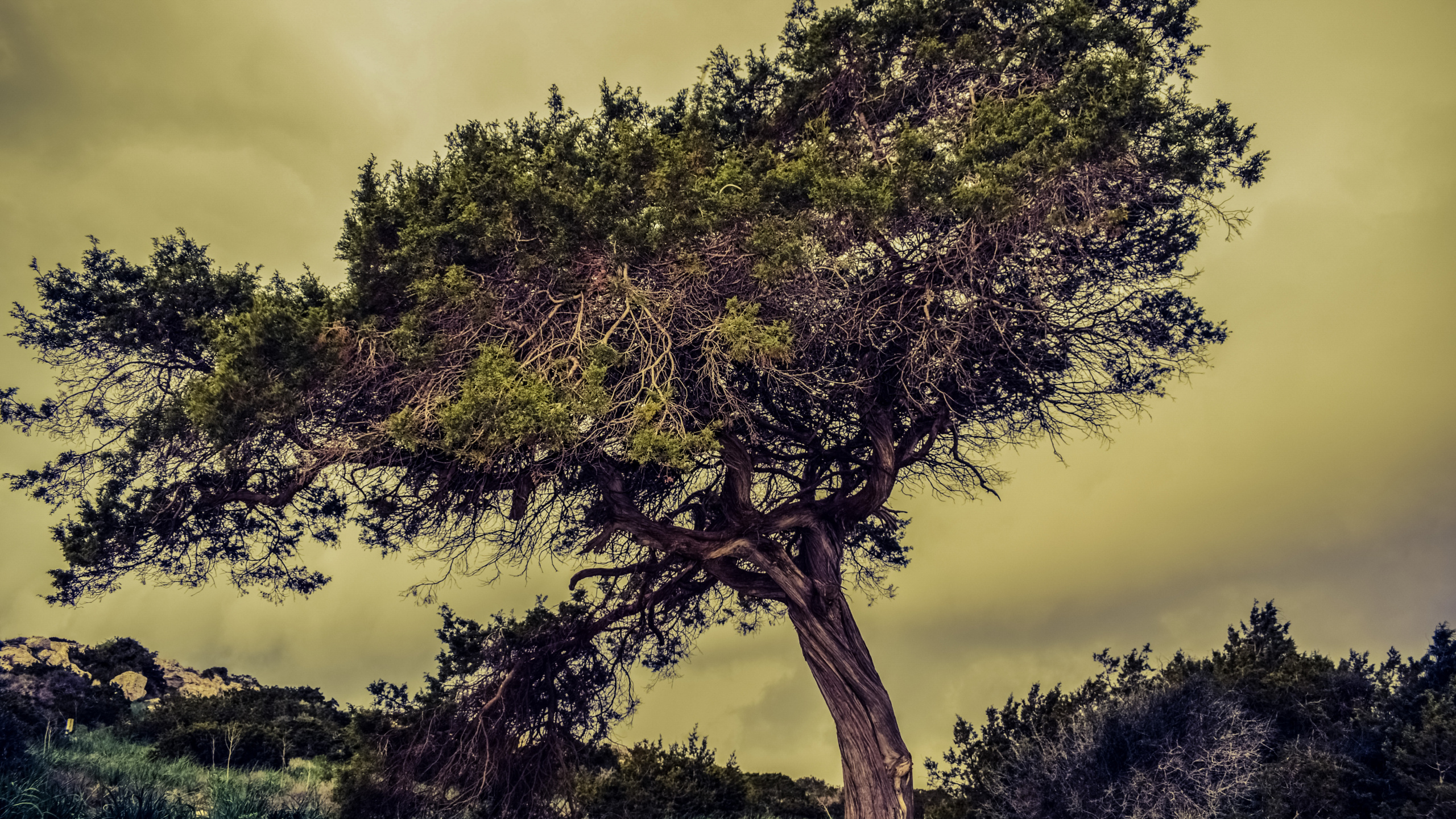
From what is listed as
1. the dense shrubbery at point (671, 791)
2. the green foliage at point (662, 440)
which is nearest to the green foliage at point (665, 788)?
the dense shrubbery at point (671, 791)

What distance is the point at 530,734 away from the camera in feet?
44.1

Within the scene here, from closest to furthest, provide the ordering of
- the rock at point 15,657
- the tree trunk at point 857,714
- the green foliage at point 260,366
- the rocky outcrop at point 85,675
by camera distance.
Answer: the green foliage at point 260,366, the tree trunk at point 857,714, the rocky outcrop at point 85,675, the rock at point 15,657

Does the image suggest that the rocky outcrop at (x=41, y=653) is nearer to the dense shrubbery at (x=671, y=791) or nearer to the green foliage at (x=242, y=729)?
the green foliage at (x=242, y=729)

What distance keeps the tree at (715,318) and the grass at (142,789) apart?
199cm

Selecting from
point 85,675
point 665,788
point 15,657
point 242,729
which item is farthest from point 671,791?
point 15,657

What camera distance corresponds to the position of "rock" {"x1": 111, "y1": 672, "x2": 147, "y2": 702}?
20047mm

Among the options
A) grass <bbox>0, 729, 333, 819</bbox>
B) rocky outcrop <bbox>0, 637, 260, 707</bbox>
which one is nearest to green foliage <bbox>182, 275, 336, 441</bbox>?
grass <bbox>0, 729, 333, 819</bbox>

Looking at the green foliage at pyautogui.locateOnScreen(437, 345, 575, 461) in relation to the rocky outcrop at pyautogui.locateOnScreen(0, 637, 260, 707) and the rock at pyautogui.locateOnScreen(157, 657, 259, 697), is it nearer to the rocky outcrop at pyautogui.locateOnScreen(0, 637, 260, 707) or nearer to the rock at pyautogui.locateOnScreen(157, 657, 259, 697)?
the rocky outcrop at pyautogui.locateOnScreen(0, 637, 260, 707)

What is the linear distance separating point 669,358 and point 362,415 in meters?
3.85

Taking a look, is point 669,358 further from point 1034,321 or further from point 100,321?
point 100,321

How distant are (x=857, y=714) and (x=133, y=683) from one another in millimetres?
17047

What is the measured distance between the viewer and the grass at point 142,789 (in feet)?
25.4

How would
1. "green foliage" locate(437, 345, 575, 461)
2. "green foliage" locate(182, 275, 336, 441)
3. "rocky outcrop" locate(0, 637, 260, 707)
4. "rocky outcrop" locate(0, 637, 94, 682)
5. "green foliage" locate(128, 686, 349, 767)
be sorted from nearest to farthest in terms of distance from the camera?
"green foliage" locate(437, 345, 575, 461) → "green foliage" locate(182, 275, 336, 441) → "green foliage" locate(128, 686, 349, 767) → "rocky outcrop" locate(0, 637, 260, 707) → "rocky outcrop" locate(0, 637, 94, 682)

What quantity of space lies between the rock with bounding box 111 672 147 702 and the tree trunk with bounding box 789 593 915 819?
626 inches
